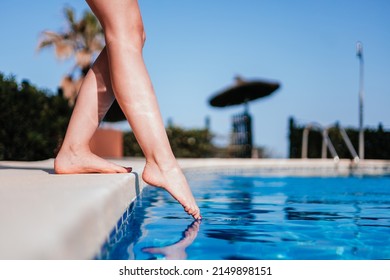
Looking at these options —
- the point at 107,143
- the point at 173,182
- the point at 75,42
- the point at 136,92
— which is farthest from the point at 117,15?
the point at 75,42

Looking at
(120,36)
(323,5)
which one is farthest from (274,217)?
(323,5)

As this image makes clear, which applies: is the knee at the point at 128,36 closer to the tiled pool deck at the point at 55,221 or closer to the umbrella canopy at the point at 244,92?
the tiled pool deck at the point at 55,221

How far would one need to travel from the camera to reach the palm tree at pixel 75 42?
22.2 meters

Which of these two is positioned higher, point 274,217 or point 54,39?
point 54,39

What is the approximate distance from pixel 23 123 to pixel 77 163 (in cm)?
631

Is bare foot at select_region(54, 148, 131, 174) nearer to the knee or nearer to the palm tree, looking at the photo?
the knee

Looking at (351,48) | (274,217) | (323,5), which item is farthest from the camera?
(323,5)

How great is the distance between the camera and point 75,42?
74.5 ft

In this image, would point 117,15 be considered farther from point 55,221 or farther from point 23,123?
point 23,123

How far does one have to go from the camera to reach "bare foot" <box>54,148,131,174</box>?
2.89 metres

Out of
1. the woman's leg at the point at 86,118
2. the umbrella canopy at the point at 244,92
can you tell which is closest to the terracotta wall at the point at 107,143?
the umbrella canopy at the point at 244,92

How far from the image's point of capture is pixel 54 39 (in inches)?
885
